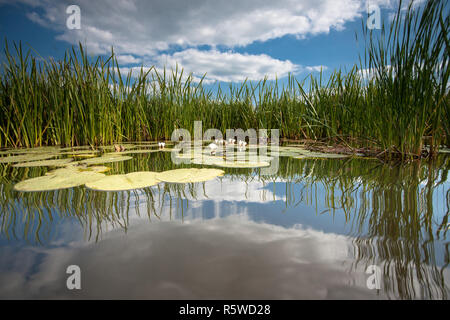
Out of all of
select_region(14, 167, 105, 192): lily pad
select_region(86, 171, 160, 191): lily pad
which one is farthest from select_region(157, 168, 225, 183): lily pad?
select_region(14, 167, 105, 192): lily pad

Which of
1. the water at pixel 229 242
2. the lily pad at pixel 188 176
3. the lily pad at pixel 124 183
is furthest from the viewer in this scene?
the lily pad at pixel 188 176

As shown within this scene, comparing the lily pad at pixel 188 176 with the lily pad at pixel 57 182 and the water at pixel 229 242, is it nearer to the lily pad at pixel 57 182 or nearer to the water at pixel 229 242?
the water at pixel 229 242

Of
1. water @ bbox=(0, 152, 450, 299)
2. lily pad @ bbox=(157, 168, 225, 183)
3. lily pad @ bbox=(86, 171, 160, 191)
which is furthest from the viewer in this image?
lily pad @ bbox=(157, 168, 225, 183)

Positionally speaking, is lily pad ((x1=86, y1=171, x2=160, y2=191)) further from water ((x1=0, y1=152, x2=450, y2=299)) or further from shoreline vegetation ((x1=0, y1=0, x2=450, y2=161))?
shoreline vegetation ((x1=0, y1=0, x2=450, y2=161))

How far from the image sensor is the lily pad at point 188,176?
123cm

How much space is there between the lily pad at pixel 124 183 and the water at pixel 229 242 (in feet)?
0.18

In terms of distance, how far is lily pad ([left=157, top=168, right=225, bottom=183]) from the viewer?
4.03 ft

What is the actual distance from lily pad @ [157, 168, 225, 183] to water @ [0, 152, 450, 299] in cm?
14

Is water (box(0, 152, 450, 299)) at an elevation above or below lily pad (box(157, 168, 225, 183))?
below

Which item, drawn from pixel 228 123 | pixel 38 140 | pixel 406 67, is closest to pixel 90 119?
pixel 38 140

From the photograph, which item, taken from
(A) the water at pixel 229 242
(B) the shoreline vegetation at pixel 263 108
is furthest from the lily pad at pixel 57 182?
(B) the shoreline vegetation at pixel 263 108

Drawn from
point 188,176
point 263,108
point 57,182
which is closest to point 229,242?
point 188,176

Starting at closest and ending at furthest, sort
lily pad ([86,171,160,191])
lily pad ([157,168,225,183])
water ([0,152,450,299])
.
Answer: water ([0,152,450,299]) < lily pad ([86,171,160,191]) < lily pad ([157,168,225,183])
